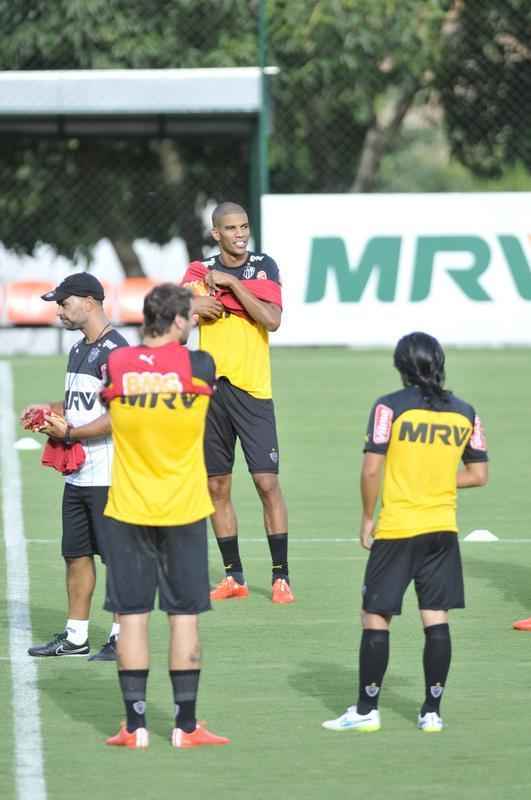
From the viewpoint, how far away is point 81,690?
7992mm

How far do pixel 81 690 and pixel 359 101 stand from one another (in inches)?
896

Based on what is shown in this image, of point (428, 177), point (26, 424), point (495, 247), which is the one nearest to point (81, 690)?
point (26, 424)

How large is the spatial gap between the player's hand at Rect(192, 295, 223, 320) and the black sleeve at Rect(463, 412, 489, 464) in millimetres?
2513

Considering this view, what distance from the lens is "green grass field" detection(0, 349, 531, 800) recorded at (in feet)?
21.8

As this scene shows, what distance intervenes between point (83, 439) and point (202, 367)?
52.2 inches

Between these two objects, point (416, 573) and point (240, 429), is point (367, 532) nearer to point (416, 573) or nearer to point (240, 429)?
point (416, 573)

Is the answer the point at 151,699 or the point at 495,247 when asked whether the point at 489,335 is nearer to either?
the point at 495,247

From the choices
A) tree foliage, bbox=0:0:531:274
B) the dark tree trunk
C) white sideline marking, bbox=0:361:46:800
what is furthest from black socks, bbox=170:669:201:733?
the dark tree trunk

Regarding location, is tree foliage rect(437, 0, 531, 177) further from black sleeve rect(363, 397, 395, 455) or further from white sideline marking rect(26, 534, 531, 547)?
black sleeve rect(363, 397, 395, 455)

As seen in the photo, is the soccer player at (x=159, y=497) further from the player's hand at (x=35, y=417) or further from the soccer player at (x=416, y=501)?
the player's hand at (x=35, y=417)

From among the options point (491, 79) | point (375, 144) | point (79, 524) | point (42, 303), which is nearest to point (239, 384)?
point (79, 524)

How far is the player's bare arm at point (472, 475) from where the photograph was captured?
722 cm

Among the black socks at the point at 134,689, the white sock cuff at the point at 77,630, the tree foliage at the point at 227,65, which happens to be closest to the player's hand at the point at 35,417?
the white sock cuff at the point at 77,630

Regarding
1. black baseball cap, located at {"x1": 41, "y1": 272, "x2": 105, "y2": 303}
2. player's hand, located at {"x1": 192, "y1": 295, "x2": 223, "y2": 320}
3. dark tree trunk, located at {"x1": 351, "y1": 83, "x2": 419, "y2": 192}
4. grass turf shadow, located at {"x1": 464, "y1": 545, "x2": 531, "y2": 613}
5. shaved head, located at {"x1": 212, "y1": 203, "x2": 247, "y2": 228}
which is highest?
dark tree trunk, located at {"x1": 351, "y1": 83, "x2": 419, "y2": 192}
